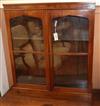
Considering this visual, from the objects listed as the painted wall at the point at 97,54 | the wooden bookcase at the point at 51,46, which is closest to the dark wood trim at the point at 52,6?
the wooden bookcase at the point at 51,46

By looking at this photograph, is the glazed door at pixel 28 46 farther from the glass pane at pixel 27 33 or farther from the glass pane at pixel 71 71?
the glass pane at pixel 71 71

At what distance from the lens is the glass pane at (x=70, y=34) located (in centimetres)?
211

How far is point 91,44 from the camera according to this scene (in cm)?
207

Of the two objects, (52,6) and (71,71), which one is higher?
(52,6)

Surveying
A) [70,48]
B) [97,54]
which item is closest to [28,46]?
[70,48]

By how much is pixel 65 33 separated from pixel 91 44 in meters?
0.33

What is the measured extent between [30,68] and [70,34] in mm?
697

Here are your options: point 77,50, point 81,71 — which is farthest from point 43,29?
point 81,71

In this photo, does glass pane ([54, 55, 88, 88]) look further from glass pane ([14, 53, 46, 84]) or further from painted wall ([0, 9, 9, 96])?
painted wall ([0, 9, 9, 96])

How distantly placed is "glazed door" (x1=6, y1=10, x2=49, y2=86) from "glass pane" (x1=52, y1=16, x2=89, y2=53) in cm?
14

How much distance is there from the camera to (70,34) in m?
2.18

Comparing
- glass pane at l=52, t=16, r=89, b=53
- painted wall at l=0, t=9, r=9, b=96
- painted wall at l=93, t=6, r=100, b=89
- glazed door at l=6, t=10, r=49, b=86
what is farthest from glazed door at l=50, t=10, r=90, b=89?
painted wall at l=0, t=9, r=9, b=96

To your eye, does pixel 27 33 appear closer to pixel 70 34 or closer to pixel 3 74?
pixel 70 34

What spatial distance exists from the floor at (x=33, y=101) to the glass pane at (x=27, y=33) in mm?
647
